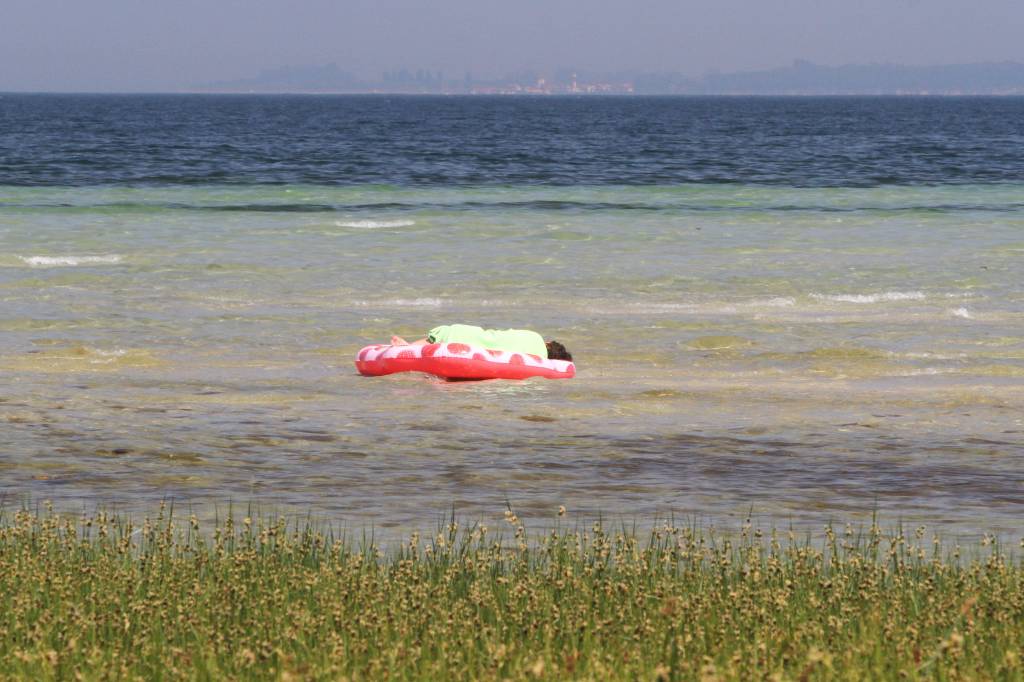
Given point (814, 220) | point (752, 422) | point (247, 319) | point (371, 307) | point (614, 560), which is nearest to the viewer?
point (614, 560)

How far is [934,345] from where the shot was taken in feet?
52.3

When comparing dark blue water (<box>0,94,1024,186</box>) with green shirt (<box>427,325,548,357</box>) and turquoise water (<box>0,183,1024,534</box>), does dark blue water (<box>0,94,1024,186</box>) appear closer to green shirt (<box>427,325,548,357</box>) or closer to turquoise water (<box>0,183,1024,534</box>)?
turquoise water (<box>0,183,1024,534</box>)

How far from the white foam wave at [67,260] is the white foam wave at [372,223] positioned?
735cm

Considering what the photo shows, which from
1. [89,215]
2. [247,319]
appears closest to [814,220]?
[89,215]

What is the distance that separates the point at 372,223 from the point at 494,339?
61.4ft

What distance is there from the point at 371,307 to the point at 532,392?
6.80 m

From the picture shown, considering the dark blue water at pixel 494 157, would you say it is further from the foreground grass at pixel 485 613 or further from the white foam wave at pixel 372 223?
the foreground grass at pixel 485 613

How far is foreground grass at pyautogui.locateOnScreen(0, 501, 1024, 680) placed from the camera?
17.7 feet

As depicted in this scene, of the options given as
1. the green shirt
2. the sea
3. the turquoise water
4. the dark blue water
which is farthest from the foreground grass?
the dark blue water

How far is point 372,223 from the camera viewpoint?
1273 inches

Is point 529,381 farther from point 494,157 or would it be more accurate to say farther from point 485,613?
point 494,157

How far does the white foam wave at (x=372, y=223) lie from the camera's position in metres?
31.6

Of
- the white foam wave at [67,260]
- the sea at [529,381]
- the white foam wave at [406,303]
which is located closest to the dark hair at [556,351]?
the sea at [529,381]

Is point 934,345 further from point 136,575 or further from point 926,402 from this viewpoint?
point 136,575
